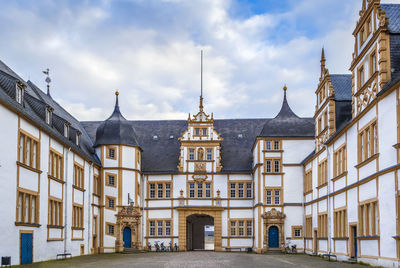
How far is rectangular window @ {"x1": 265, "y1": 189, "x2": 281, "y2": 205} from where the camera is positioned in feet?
161

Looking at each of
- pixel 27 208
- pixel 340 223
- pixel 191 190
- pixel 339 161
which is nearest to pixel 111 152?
pixel 191 190

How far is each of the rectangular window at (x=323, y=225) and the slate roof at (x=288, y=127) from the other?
33.1 ft

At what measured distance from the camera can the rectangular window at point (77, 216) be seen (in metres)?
39.2

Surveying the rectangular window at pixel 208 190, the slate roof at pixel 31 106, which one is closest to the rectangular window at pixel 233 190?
the rectangular window at pixel 208 190

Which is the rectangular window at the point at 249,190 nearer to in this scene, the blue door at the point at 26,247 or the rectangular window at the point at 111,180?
the rectangular window at the point at 111,180

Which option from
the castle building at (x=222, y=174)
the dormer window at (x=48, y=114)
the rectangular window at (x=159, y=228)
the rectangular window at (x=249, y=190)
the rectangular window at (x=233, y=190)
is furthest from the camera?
the rectangular window at (x=233, y=190)

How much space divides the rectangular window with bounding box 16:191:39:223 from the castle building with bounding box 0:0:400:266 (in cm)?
8

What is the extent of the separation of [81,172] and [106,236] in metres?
8.67

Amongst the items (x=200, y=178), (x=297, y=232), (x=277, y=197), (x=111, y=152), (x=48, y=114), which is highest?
(x=48, y=114)

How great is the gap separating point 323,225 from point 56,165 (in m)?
17.7

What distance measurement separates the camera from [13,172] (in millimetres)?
26406

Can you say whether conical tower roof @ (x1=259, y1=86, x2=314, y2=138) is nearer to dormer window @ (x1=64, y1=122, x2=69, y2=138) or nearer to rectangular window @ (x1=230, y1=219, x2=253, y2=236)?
rectangular window @ (x1=230, y1=219, x2=253, y2=236)

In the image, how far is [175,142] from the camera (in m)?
56.5

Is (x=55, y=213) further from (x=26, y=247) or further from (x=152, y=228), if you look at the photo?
(x=152, y=228)
